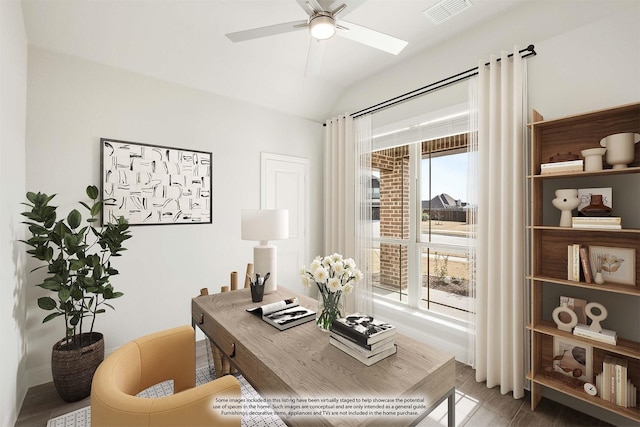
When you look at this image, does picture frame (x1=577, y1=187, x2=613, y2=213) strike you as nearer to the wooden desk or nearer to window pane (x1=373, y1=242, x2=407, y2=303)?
the wooden desk

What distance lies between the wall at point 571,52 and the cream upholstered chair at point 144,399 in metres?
2.33

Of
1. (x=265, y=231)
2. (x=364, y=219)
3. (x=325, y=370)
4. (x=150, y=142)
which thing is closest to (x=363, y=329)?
(x=325, y=370)

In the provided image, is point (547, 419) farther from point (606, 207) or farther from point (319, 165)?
point (319, 165)

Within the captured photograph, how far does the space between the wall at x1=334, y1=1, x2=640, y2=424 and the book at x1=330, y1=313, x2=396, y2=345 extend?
1.67 m

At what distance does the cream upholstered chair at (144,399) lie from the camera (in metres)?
0.91

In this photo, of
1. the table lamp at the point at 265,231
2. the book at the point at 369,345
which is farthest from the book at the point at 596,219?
the table lamp at the point at 265,231

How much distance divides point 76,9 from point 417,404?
3.20 m

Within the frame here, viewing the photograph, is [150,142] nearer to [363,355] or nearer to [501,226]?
[363,355]

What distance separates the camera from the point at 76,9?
2.05 meters

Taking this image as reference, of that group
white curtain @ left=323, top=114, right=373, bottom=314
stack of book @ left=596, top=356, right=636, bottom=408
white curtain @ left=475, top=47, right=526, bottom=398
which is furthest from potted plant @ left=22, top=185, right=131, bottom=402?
stack of book @ left=596, top=356, right=636, bottom=408

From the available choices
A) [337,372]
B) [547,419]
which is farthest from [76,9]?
[547,419]

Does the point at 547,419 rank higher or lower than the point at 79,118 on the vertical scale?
lower

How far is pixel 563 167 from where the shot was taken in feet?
5.84

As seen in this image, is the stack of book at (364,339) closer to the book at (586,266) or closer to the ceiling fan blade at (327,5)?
the book at (586,266)
